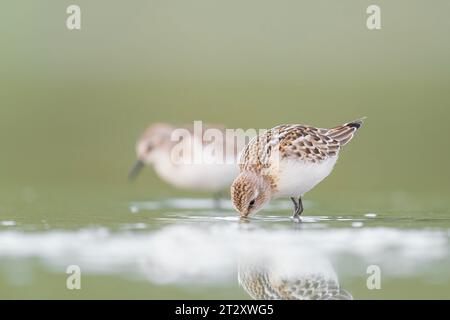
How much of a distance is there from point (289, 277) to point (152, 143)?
7.42 metres

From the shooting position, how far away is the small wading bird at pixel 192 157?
41.3 ft

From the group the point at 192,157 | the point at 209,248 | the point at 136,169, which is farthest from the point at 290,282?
the point at 136,169

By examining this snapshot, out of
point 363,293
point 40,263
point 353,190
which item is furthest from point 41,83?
point 363,293

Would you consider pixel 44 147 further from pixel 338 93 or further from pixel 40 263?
pixel 40 263

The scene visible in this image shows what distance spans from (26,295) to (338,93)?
14010mm

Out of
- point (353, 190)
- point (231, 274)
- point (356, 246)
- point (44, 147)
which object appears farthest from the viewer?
point (44, 147)

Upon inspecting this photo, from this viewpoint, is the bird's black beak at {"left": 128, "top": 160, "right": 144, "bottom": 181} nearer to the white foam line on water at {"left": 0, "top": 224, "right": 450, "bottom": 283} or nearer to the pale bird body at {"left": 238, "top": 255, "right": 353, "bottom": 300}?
the white foam line on water at {"left": 0, "top": 224, "right": 450, "bottom": 283}

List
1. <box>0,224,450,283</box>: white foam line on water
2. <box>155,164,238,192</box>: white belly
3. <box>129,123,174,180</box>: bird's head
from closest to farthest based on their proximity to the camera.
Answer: <box>0,224,450,283</box>: white foam line on water
<box>155,164,238,192</box>: white belly
<box>129,123,174,180</box>: bird's head

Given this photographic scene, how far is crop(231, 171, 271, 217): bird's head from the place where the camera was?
9.25 metres

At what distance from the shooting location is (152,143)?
13.9 meters

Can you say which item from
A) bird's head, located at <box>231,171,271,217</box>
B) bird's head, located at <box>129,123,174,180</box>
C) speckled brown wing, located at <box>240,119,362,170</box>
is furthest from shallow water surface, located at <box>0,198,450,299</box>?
bird's head, located at <box>129,123,174,180</box>

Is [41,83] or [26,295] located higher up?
[41,83]

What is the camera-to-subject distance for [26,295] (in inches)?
251
